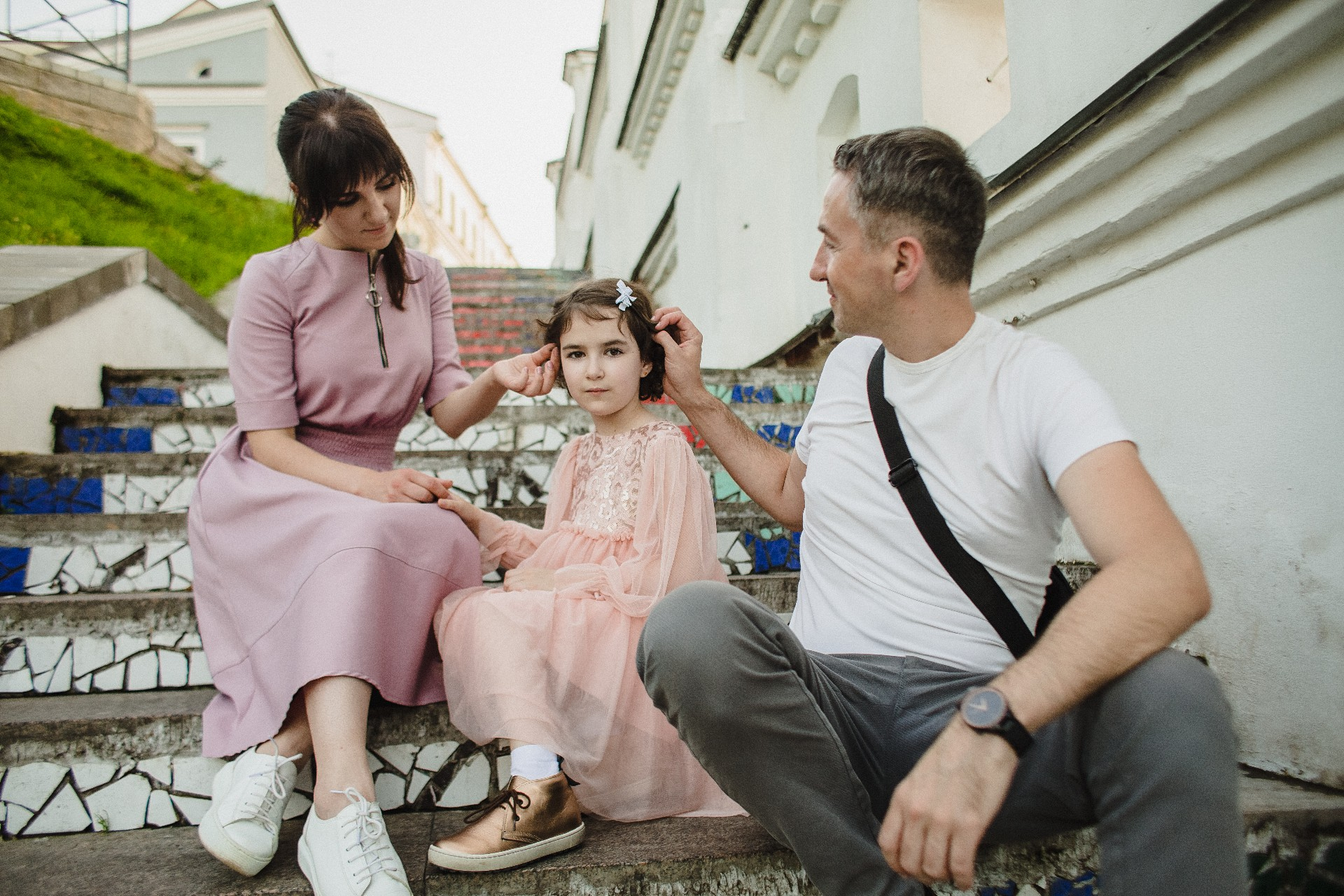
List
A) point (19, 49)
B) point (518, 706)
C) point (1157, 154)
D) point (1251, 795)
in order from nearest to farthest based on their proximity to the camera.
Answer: point (1251, 795), point (518, 706), point (1157, 154), point (19, 49)

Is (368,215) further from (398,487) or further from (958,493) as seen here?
(958,493)

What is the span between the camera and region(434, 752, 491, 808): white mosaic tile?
1734 millimetres

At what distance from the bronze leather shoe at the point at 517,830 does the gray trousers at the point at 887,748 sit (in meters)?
0.37

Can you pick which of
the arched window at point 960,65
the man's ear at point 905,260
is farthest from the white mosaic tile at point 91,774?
the arched window at point 960,65

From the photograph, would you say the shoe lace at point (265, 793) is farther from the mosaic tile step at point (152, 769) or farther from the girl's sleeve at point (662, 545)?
Result: the girl's sleeve at point (662, 545)

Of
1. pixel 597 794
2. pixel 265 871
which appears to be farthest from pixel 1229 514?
pixel 265 871

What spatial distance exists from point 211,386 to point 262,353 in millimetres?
2041

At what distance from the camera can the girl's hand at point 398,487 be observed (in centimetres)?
176

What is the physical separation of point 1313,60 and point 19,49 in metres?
8.44

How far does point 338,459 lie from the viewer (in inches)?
76.7

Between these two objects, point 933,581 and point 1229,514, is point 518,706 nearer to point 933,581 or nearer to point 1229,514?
point 933,581

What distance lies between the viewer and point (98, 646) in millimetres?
1983

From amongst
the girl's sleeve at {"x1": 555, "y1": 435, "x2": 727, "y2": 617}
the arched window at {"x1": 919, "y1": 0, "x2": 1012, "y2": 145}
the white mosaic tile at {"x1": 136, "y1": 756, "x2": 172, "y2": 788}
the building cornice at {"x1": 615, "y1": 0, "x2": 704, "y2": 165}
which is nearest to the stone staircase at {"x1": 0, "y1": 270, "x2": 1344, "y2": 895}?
the white mosaic tile at {"x1": 136, "y1": 756, "x2": 172, "y2": 788}

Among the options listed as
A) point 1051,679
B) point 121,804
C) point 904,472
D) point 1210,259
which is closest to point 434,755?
point 121,804
